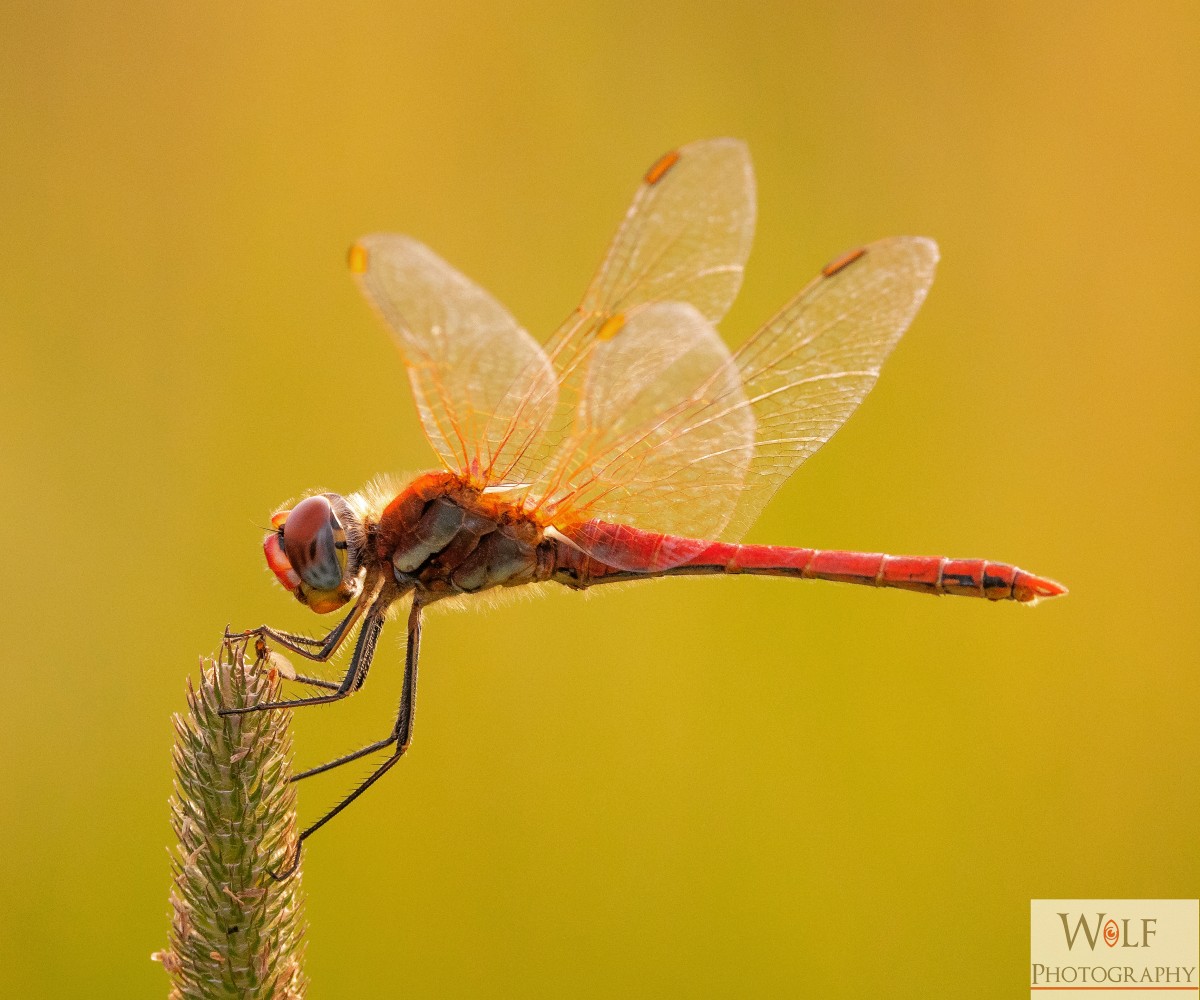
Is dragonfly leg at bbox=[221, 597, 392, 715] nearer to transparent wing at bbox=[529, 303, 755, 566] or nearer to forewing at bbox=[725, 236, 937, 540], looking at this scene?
transparent wing at bbox=[529, 303, 755, 566]

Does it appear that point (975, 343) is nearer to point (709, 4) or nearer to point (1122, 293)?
point (1122, 293)

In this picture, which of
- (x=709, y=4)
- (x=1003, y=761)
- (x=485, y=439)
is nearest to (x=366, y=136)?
(x=709, y=4)

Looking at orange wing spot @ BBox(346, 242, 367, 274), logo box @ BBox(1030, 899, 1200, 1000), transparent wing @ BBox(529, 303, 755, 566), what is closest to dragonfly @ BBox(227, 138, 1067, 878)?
transparent wing @ BBox(529, 303, 755, 566)

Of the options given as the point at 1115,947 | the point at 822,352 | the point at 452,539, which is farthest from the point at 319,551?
the point at 1115,947

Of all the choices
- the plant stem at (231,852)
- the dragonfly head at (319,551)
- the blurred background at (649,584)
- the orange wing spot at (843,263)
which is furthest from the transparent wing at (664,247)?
the plant stem at (231,852)

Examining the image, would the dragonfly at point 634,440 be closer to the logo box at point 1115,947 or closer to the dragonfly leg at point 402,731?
the dragonfly leg at point 402,731

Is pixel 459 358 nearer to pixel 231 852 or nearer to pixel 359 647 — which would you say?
pixel 359 647
